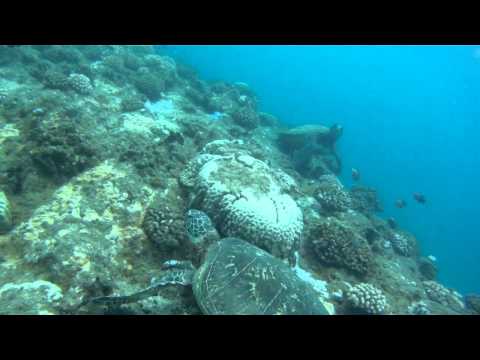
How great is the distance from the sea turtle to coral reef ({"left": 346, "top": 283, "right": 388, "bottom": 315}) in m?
2.31

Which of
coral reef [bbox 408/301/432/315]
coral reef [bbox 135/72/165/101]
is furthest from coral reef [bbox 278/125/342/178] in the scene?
coral reef [bbox 408/301/432/315]

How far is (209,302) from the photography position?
14.2ft

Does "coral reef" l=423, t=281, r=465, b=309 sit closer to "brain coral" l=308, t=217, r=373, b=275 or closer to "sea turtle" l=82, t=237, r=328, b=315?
"brain coral" l=308, t=217, r=373, b=275

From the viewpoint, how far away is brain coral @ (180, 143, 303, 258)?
6.72 m

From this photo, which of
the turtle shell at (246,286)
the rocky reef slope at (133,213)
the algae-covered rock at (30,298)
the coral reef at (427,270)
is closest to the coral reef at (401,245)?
the rocky reef slope at (133,213)

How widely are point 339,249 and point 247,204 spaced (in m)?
3.45

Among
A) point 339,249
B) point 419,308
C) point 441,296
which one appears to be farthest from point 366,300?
point 441,296

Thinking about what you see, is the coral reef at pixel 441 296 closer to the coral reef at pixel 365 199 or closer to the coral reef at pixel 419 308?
the coral reef at pixel 419 308

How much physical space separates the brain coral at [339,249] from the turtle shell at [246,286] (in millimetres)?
3219

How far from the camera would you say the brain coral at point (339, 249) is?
8.28 metres
